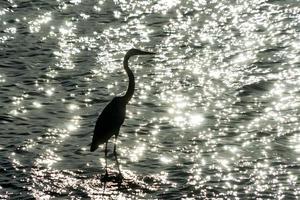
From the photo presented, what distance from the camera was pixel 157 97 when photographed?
22.5 metres

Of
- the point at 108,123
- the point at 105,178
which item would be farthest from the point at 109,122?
the point at 105,178

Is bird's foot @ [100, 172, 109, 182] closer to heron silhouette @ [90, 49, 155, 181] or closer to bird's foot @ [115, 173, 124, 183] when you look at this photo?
heron silhouette @ [90, 49, 155, 181]

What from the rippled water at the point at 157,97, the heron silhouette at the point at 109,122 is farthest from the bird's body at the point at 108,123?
the rippled water at the point at 157,97

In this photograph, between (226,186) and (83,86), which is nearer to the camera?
(226,186)

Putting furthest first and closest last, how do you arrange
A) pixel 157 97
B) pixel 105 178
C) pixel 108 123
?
pixel 157 97, pixel 108 123, pixel 105 178

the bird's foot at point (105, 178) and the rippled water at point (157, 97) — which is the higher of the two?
the rippled water at point (157, 97)

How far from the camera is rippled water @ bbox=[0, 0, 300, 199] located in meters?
17.8

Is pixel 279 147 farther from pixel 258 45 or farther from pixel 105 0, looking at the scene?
pixel 105 0

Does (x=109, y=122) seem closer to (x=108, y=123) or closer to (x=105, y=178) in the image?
(x=108, y=123)

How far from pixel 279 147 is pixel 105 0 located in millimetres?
13350

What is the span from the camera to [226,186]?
17.4m

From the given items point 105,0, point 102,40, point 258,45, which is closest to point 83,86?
point 102,40

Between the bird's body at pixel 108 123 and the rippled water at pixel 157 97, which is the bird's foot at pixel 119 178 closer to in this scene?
the rippled water at pixel 157 97

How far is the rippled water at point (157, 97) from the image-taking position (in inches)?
701
